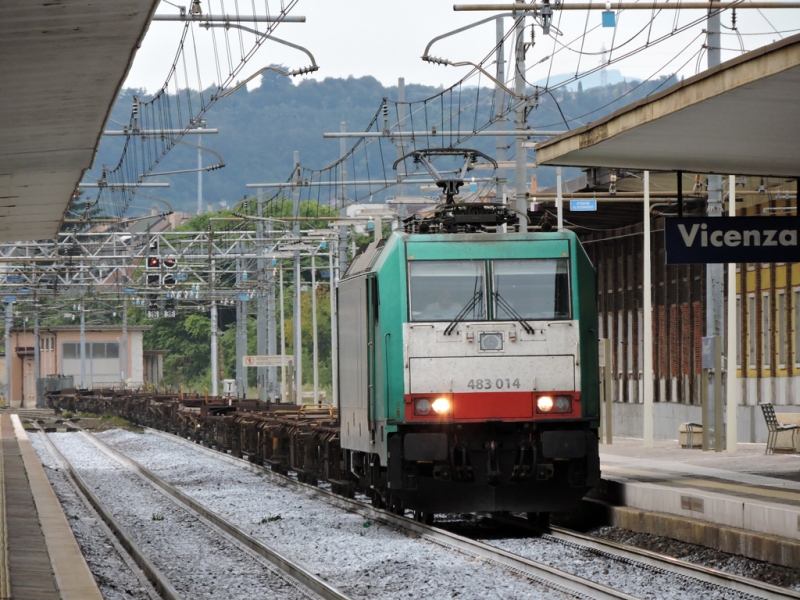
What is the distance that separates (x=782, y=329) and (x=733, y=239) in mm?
15352

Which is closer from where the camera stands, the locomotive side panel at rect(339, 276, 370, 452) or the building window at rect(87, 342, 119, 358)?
the locomotive side panel at rect(339, 276, 370, 452)

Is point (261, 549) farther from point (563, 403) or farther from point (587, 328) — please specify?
point (587, 328)

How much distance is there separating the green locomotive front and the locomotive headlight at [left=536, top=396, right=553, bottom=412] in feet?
0.04

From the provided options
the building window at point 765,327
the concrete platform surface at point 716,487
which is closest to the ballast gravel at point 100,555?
the concrete platform surface at point 716,487

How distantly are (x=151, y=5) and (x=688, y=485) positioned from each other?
363 inches

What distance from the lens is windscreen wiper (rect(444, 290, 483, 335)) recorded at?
14766mm

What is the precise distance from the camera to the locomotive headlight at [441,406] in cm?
1454

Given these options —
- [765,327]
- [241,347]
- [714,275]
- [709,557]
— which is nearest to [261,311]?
[241,347]

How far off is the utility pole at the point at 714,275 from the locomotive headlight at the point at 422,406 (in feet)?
30.2

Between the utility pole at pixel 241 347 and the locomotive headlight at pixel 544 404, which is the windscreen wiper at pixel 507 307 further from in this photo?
the utility pole at pixel 241 347

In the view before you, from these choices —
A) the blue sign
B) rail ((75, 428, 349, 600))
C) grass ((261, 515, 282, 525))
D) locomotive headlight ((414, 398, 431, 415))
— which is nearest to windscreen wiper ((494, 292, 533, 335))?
locomotive headlight ((414, 398, 431, 415))

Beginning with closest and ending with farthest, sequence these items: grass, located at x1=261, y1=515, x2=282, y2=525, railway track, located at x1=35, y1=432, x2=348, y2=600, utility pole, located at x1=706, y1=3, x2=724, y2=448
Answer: railway track, located at x1=35, y1=432, x2=348, y2=600 → grass, located at x1=261, y1=515, x2=282, y2=525 → utility pole, located at x1=706, y1=3, x2=724, y2=448

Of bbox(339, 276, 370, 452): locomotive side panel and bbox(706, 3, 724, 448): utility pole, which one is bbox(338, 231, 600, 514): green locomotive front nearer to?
bbox(339, 276, 370, 452): locomotive side panel

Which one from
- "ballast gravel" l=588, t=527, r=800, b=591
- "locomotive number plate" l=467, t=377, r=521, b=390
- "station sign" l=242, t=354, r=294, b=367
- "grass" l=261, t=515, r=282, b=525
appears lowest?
"grass" l=261, t=515, r=282, b=525
